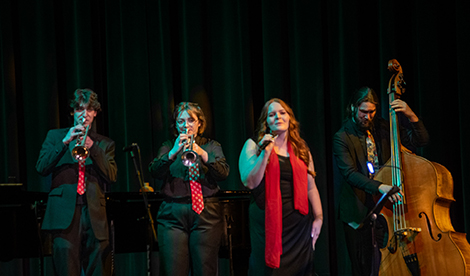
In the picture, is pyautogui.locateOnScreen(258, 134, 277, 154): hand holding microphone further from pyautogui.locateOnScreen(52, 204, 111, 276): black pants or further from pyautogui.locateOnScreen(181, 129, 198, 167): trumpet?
pyautogui.locateOnScreen(52, 204, 111, 276): black pants

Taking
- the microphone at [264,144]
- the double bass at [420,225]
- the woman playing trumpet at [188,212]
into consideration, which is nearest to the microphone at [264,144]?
the microphone at [264,144]

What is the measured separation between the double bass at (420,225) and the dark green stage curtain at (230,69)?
1.89 meters

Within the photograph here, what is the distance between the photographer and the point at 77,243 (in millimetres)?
3520

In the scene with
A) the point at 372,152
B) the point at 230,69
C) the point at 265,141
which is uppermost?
the point at 230,69

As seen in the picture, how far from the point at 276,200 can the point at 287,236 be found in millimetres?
259

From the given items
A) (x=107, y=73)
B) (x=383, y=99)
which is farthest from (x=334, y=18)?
(x=107, y=73)

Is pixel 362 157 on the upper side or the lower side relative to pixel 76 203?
upper

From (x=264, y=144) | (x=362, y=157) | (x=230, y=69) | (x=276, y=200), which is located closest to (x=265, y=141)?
(x=264, y=144)

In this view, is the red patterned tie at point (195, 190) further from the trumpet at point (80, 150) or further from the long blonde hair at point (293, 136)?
the trumpet at point (80, 150)

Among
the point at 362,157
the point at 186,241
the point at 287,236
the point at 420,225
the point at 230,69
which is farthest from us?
the point at 230,69

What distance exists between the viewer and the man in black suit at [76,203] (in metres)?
3.48

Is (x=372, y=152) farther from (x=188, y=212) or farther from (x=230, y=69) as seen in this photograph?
(x=230, y=69)

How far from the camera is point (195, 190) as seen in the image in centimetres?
357

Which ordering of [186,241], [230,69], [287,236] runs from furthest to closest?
[230,69] < [186,241] < [287,236]
